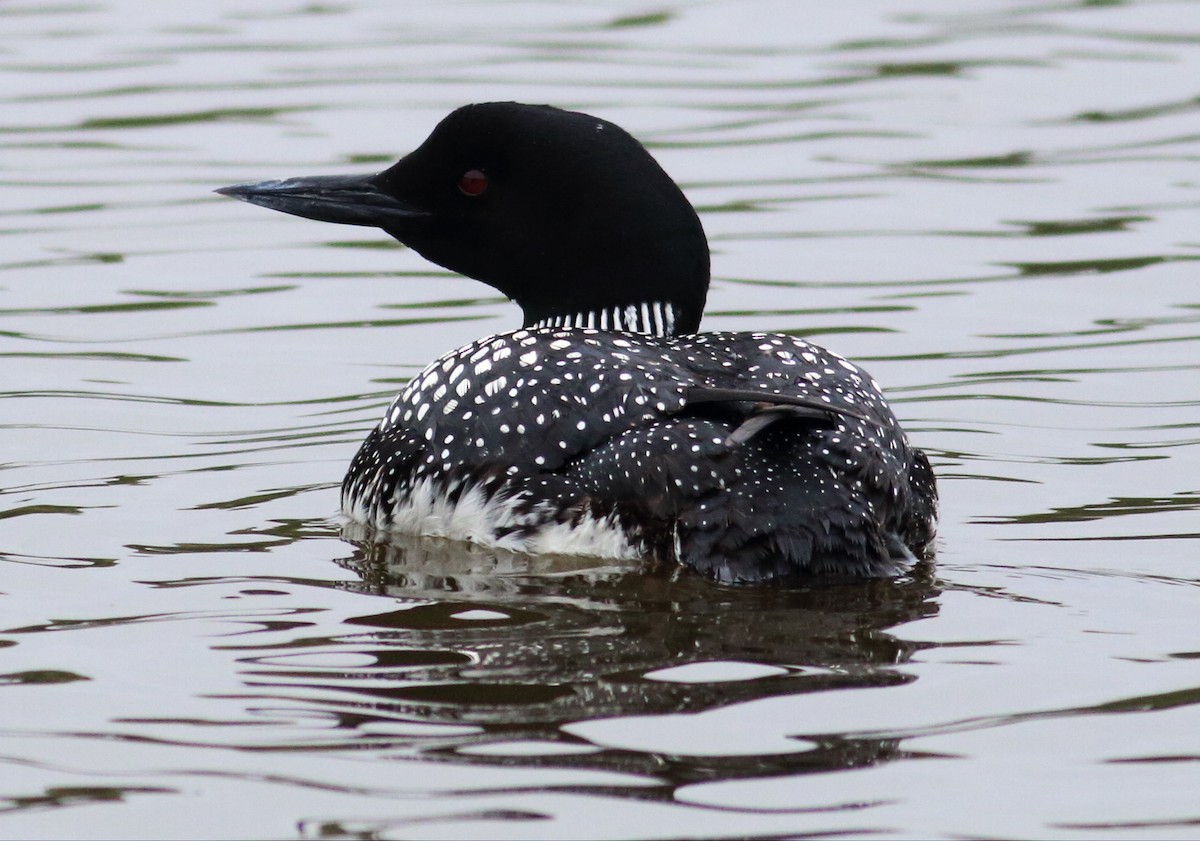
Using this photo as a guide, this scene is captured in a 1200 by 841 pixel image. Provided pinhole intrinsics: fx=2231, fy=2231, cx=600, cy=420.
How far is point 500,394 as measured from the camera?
15.6 ft

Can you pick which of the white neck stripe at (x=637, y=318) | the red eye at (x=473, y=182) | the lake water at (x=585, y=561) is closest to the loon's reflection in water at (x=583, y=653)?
the lake water at (x=585, y=561)

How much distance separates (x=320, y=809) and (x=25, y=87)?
299 inches

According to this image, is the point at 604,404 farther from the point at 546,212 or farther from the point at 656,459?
the point at 546,212

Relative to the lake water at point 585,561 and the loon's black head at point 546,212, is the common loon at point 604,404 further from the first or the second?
the lake water at point 585,561

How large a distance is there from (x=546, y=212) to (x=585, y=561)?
3.75ft

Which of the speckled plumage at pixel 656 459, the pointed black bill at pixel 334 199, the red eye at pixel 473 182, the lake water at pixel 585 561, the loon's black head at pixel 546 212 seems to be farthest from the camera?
→ the pointed black bill at pixel 334 199

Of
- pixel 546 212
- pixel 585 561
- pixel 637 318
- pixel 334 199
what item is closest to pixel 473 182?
pixel 546 212

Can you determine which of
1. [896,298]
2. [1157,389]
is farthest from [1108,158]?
[1157,389]

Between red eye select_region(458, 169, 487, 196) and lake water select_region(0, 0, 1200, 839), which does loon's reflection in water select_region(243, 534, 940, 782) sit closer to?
lake water select_region(0, 0, 1200, 839)

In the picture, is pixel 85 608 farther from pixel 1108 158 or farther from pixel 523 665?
pixel 1108 158

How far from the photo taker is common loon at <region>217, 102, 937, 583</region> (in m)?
4.46

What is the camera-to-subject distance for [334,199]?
5.86 metres

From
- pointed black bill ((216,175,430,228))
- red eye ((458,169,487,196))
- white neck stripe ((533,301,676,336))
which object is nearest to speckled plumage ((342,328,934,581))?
white neck stripe ((533,301,676,336))

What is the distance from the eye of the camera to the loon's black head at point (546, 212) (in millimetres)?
5359
